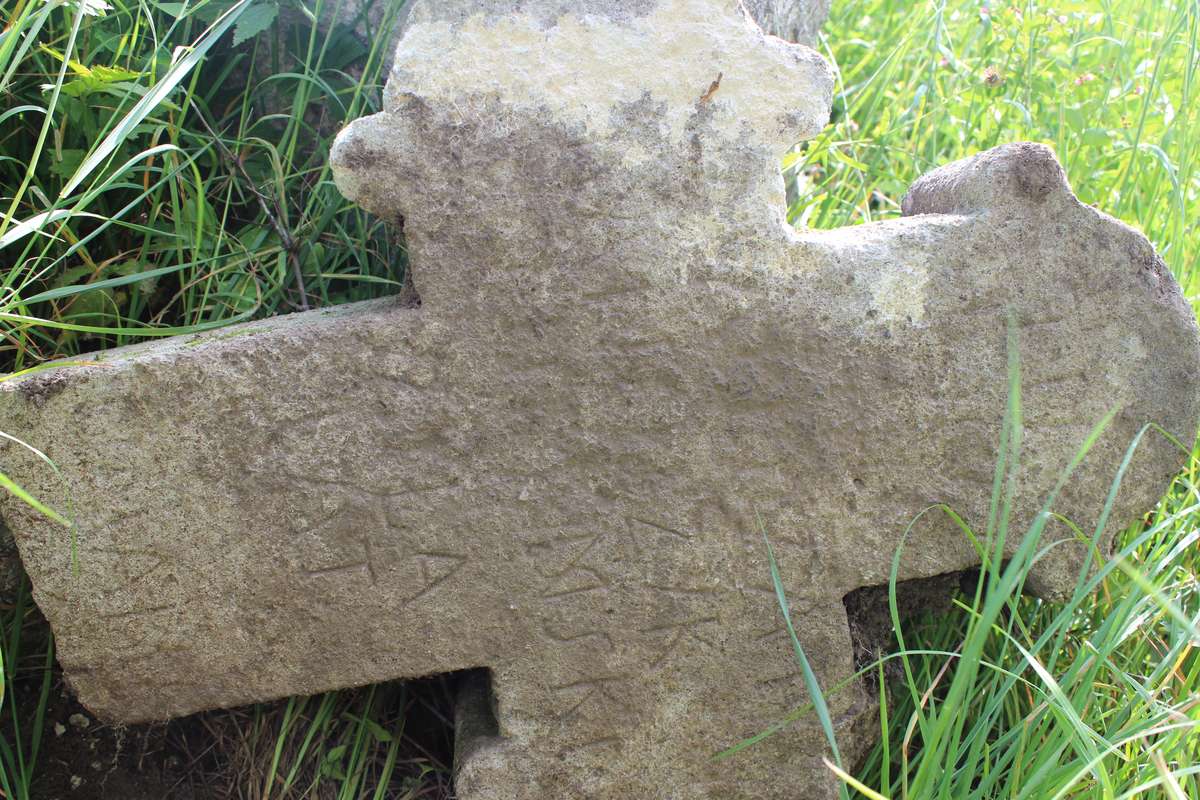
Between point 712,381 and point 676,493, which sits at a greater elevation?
point 712,381

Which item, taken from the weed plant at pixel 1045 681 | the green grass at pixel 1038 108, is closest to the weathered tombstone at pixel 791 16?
the green grass at pixel 1038 108

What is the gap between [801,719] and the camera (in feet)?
4.96

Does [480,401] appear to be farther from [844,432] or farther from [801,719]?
[801,719]

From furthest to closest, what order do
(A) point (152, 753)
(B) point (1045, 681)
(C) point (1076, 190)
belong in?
(C) point (1076, 190) < (A) point (152, 753) < (B) point (1045, 681)

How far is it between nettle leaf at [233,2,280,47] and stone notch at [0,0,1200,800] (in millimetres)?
380

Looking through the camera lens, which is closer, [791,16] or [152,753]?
[152,753]

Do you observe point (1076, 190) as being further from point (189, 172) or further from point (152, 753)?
point (152, 753)

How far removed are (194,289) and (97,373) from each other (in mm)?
426

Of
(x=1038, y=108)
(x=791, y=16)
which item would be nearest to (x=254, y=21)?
(x=791, y=16)

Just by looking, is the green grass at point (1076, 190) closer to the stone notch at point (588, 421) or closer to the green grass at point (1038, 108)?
the green grass at point (1038, 108)

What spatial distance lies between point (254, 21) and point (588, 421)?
807 mm

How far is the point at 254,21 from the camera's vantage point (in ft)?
5.35

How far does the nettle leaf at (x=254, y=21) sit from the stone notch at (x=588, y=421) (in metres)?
0.38

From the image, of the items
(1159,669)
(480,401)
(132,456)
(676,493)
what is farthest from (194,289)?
(1159,669)
